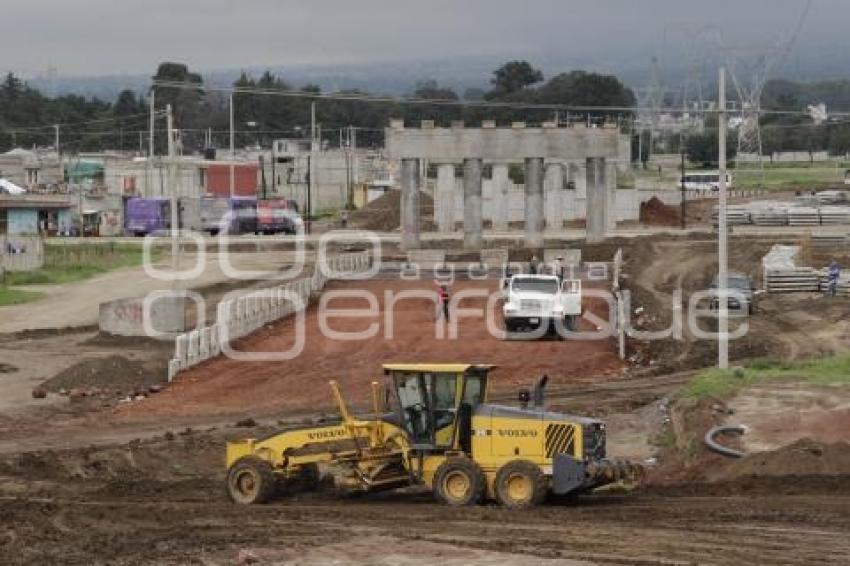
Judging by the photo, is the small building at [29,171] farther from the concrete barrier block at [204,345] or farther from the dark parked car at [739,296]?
the concrete barrier block at [204,345]

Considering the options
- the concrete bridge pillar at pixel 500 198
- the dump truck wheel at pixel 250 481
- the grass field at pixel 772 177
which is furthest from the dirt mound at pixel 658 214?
the dump truck wheel at pixel 250 481

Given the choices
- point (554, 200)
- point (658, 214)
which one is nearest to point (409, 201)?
point (554, 200)

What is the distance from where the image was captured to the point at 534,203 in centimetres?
8081

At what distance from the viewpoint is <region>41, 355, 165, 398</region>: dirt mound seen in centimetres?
3825

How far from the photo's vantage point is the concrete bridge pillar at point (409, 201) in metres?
80.6

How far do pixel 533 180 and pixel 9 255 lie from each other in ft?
87.6

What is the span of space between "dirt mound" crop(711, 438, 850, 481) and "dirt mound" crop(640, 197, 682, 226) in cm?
8745

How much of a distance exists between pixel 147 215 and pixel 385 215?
1810cm

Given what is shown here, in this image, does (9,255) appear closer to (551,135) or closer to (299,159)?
(551,135)

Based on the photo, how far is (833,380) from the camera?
30141mm

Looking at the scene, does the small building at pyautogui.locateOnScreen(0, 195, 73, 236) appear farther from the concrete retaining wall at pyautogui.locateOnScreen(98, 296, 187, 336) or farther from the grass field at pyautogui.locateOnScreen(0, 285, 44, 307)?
the concrete retaining wall at pyautogui.locateOnScreen(98, 296, 187, 336)

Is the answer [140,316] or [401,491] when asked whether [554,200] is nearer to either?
[140,316]

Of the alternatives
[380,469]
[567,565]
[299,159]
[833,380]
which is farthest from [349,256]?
[299,159]

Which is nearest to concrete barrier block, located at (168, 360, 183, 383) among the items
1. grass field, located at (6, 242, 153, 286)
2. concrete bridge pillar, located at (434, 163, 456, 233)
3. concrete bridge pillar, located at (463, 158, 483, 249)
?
grass field, located at (6, 242, 153, 286)
